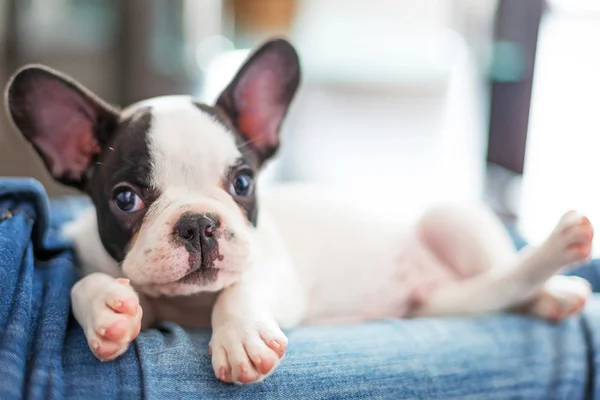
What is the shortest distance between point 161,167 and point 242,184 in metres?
0.15

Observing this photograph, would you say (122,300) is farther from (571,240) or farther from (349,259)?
(571,240)

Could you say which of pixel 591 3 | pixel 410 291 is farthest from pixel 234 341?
pixel 591 3

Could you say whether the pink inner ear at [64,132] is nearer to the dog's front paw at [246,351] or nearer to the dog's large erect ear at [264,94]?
the dog's large erect ear at [264,94]

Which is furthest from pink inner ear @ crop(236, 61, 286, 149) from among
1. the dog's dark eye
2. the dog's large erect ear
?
the dog's dark eye

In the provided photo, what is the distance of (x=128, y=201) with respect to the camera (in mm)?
1073

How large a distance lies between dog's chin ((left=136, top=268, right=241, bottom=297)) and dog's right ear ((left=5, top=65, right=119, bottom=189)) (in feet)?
0.90

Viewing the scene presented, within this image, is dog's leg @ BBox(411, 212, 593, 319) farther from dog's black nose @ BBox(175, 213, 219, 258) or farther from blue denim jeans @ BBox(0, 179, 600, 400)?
dog's black nose @ BBox(175, 213, 219, 258)

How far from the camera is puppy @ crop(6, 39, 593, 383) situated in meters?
1.00

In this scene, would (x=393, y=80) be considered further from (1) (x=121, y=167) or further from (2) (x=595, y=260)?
(1) (x=121, y=167)

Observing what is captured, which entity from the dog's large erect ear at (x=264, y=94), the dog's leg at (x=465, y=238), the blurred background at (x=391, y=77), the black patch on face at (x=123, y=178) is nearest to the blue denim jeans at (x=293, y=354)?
the black patch on face at (x=123, y=178)

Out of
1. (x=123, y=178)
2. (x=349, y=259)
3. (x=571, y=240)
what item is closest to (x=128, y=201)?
(x=123, y=178)

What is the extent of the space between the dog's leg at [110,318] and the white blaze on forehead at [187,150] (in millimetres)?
194

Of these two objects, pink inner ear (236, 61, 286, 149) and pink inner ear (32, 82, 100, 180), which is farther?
pink inner ear (236, 61, 286, 149)

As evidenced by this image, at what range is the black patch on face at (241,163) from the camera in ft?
3.68
